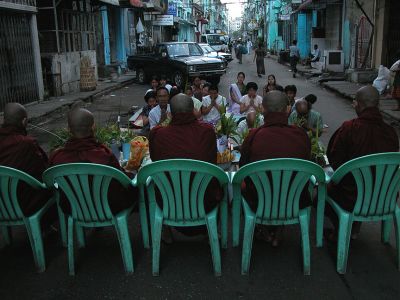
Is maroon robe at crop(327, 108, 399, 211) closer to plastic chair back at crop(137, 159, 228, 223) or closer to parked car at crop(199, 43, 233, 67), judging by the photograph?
plastic chair back at crop(137, 159, 228, 223)

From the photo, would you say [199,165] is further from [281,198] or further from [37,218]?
[37,218]

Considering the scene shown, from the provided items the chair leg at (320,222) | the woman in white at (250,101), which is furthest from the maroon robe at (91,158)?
the woman in white at (250,101)

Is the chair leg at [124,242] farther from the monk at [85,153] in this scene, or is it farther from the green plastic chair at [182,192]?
the green plastic chair at [182,192]

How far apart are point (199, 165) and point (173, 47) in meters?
16.5

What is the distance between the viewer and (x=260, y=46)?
71.1ft

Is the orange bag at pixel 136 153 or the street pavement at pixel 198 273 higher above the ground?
the orange bag at pixel 136 153

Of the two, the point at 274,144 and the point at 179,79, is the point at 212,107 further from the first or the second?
the point at 179,79

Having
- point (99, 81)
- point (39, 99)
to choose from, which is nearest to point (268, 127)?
point (39, 99)

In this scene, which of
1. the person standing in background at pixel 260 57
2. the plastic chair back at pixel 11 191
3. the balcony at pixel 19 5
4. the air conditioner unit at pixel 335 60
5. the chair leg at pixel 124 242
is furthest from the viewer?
the person standing in background at pixel 260 57

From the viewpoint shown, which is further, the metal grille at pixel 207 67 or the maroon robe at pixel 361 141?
the metal grille at pixel 207 67

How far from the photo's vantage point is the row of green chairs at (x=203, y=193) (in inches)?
135

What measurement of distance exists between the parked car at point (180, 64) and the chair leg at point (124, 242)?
1375 cm

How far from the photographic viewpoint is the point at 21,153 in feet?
12.8

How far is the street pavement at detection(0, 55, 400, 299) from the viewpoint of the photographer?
3451 millimetres
